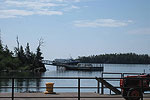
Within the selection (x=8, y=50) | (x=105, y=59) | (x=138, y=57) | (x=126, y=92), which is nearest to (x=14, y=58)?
(x=8, y=50)

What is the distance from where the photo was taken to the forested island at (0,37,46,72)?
110m

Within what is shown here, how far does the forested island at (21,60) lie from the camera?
10953 centimetres

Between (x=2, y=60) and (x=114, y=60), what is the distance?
276ft

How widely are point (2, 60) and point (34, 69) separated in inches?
730

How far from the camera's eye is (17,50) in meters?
125

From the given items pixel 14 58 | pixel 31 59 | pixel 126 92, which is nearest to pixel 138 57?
pixel 31 59

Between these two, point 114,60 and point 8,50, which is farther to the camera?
point 114,60

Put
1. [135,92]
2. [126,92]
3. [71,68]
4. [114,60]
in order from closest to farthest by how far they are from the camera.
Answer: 1. [135,92]
2. [126,92]
3. [71,68]
4. [114,60]

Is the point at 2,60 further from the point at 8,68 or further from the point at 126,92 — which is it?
the point at 126,92

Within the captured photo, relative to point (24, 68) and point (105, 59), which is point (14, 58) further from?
point (105, 59)

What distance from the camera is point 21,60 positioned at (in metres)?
126

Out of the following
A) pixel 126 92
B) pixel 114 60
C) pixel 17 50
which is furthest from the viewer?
pixel 114 60

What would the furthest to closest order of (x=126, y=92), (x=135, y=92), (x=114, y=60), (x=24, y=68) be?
(x=114, y=60)
(x=24, y=68)
(x=126, y=92)
(x=135, y=92)

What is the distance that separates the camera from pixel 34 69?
124 meters
